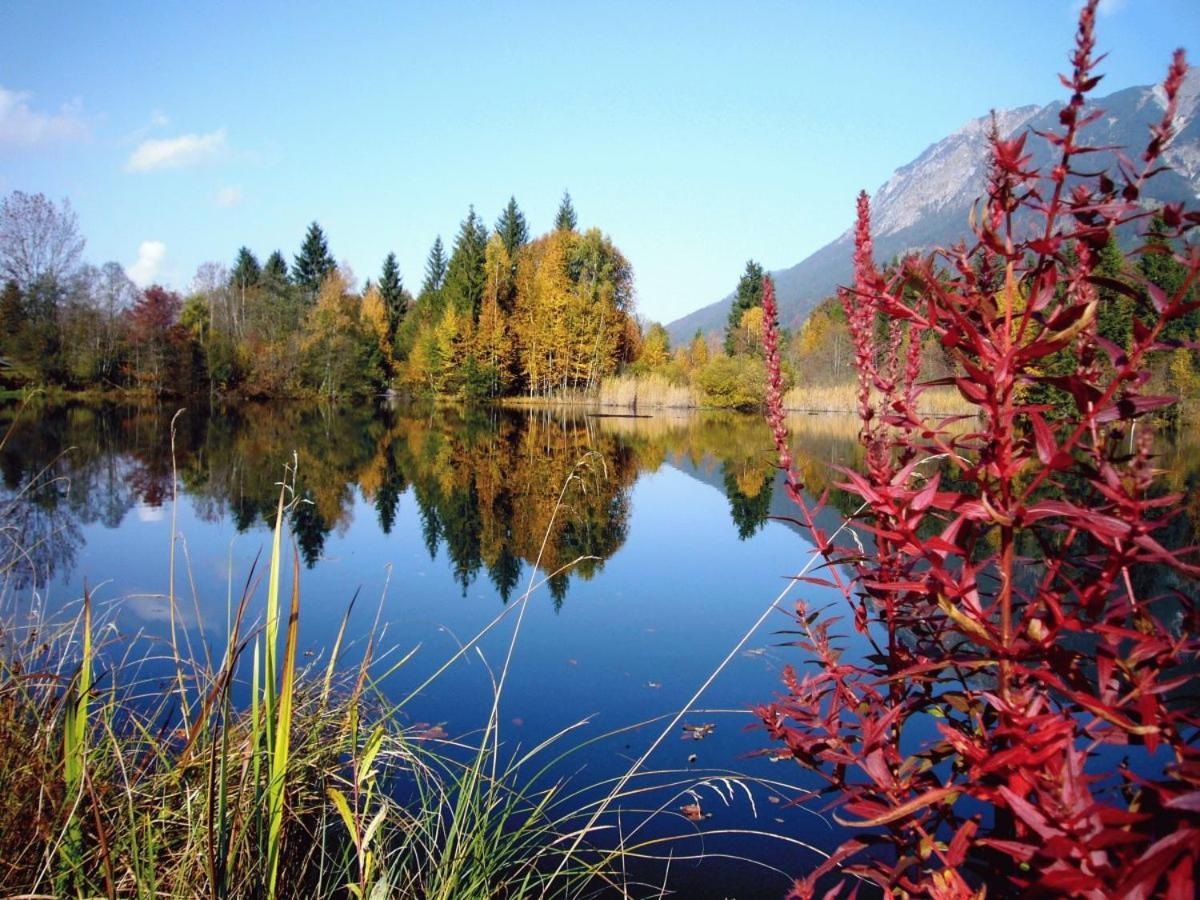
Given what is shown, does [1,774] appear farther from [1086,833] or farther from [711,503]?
[711,503]

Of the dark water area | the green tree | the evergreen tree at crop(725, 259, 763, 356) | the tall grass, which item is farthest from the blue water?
the evergreen tree at crop(725, 259, 763, 356)

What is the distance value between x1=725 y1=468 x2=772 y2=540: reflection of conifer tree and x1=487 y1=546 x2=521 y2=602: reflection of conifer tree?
2840 millimetres

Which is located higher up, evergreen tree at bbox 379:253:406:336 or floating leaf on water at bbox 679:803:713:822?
evergreen tree at bbox 379:253:406:336

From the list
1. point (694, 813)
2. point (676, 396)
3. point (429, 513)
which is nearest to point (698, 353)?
point (676, 396)

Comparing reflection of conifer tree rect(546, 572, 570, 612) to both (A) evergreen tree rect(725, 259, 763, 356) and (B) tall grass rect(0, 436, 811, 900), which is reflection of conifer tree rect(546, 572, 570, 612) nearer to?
(B) tall grass rect(0, 436, 811, 900)

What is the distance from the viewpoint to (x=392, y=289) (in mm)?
51312

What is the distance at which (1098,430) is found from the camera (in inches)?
42.5

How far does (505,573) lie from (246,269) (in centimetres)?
5109

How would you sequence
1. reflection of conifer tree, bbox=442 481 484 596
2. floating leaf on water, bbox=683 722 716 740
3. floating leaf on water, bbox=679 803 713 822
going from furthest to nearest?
reflection of conifer tree, bbox=442 481 484 596 < floating leaf on water, bbox=683 722 716 740 < floating leaf on water, bbox=679 803 713 822

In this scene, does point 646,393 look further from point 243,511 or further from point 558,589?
point 558,589

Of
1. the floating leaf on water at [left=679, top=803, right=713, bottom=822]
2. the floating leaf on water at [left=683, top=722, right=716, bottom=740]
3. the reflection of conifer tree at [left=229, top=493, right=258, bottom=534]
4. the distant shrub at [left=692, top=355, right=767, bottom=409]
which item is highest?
the distant shrub at [left=692, top=355, right=767, bottom=409]

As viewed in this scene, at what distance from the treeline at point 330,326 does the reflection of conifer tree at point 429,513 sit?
20.8 metres

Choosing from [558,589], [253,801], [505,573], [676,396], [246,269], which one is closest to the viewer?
[253,801]

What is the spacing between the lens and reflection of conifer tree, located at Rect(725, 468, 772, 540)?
866 centimetres
